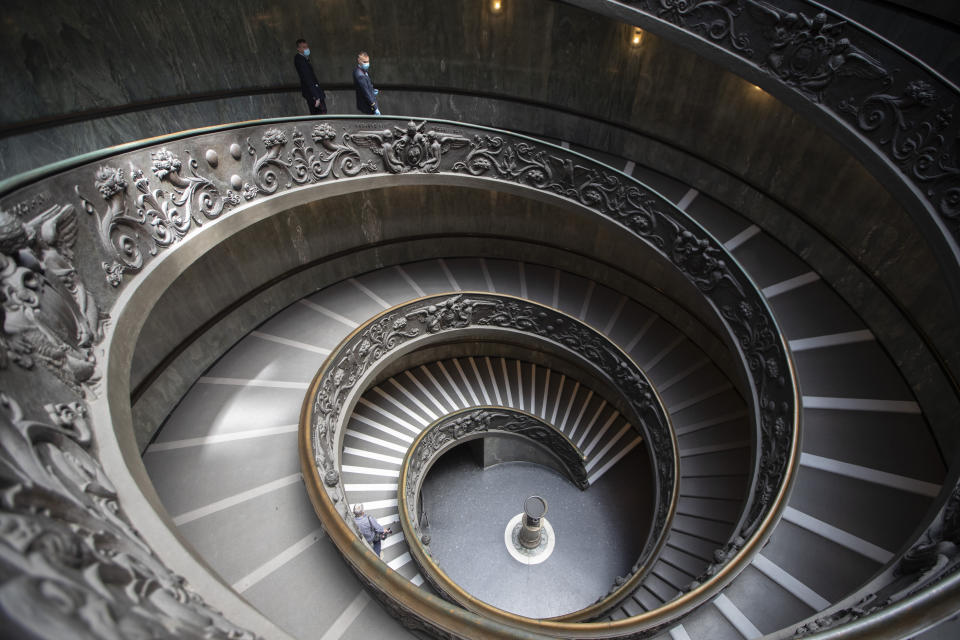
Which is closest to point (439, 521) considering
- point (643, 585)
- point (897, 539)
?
point (643, 585)

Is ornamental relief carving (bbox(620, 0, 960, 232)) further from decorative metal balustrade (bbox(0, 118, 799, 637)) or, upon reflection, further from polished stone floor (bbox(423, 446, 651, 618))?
polished stone floor (bbox(423, 446, 651, 618))

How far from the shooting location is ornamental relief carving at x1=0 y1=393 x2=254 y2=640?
1329mm

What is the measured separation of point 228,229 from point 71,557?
455 cm

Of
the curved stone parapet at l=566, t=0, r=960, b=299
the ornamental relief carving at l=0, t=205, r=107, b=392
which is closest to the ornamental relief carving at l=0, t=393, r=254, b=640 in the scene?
the ornamental relief carving at l=0, t=205, r=107, b=392

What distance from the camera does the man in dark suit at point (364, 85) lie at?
20.9 ft

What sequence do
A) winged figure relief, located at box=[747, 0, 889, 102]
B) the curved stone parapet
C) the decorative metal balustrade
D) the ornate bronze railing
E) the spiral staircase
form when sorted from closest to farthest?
the spiral staircase
the decorative metal balustrade
the curved stone parapet
winged figure relief, located at box=[747, 0, 889, 102]
the ornate bronze railing

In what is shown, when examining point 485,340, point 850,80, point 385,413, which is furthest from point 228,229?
point 850,80

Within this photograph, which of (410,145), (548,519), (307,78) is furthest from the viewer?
(548,519)

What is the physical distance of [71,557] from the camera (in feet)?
5.30

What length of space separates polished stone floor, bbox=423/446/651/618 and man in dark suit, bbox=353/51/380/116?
8526 mm

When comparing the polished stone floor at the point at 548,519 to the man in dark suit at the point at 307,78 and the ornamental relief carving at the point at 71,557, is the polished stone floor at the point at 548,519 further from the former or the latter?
the man in dark suit at the point at 307,78

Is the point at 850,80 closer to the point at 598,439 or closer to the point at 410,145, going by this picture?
the point at 410,145

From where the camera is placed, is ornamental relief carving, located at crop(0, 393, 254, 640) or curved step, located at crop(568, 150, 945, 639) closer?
ornamental relief carving, located at crop(0, 393, 254, 640)

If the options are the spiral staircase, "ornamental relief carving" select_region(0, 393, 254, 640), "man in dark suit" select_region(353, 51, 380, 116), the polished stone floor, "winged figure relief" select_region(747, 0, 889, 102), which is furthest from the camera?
the polished stone floor
